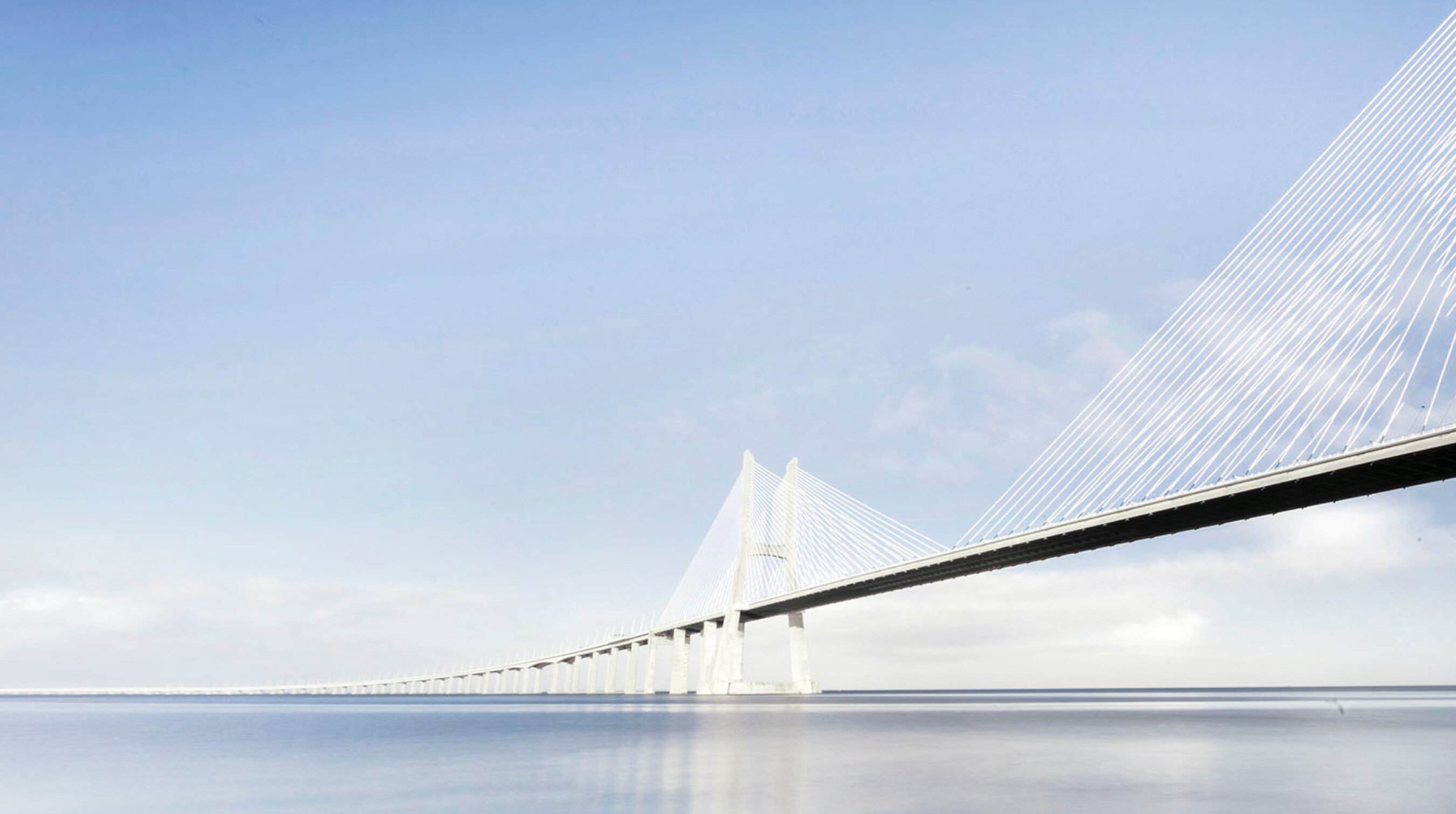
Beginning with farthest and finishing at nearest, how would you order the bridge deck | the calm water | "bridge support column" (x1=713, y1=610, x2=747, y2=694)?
1. "bridge support column" (x1=713, y1=610, x2=747, y2=694)
2. the bridge deck
3. the calm water

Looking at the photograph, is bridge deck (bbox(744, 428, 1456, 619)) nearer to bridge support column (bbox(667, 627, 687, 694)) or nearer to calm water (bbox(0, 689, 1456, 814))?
calm water (bbox(0, 689, 1456, 814))

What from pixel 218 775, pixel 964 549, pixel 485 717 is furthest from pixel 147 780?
pixel 485 717

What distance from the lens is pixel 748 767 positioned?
25.4 meters

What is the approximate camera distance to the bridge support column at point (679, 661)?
310 feet

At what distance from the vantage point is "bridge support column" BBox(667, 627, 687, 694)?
94.4 meters

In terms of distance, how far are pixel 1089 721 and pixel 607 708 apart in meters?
34.2

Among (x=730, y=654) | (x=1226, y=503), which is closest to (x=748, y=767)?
(x=1226, y=503)

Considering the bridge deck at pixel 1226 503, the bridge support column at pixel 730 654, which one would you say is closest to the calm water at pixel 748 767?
the bridge deck at pixel 1226 503

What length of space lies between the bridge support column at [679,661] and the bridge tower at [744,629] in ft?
12.3

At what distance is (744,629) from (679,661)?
48.0 ft

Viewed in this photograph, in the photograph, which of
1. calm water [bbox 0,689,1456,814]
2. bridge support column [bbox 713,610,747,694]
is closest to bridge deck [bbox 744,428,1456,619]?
calm water [bbox 0,689,1456,814]

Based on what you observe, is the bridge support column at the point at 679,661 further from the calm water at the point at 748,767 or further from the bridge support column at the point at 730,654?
the calm water at the point at 748,767

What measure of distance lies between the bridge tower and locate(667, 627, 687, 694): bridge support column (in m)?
3.74

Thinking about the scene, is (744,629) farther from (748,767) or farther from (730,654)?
(748,767)
